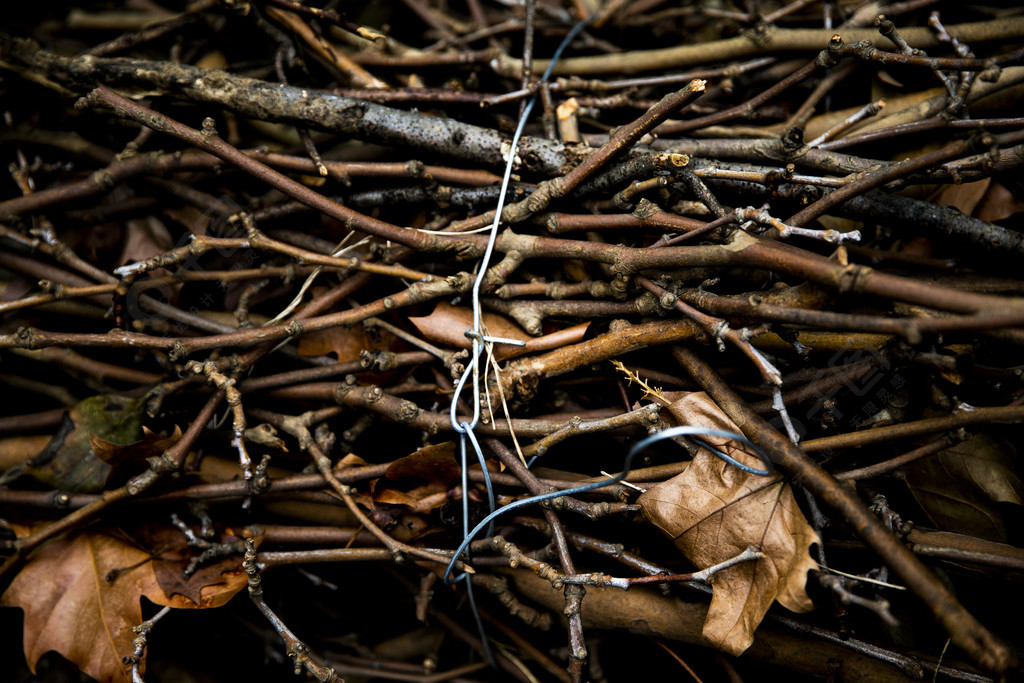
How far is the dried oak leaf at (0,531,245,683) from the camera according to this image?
3.76 feet

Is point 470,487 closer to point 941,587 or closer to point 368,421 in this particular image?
point 368,421

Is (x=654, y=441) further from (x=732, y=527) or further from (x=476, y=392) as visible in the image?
(x=476, y=392)

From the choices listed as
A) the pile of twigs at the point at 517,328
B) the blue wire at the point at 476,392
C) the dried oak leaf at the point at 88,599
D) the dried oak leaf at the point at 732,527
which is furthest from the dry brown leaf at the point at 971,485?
the dried oak leaf at the point at 88,599

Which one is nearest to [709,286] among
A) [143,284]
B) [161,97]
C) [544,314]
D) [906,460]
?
[544,314]

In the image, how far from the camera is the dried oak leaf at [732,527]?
899mm

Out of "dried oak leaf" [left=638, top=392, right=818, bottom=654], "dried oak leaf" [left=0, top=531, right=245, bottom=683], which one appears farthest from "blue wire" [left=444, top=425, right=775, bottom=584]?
"dried oak leaf" [left=0, top=531, right=245, bottom=683]

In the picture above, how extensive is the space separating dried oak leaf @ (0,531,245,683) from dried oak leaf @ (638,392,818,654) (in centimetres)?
96

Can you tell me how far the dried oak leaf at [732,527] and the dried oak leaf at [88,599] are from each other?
96 centimetres

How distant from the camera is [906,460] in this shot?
0.97 meters

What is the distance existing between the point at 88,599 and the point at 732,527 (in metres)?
1.35

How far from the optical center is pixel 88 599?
46.1 inches

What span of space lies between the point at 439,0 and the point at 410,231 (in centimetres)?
109

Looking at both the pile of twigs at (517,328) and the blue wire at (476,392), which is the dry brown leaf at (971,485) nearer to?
the pile of twigs at (517,328)

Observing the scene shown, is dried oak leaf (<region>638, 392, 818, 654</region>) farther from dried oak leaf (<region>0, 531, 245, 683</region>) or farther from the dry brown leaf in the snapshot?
dried oak leaf (<region>0, 531, 245, 683</region>)
